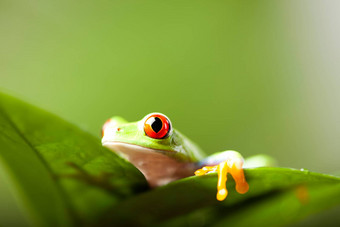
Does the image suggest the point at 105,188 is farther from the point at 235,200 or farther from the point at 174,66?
the point at 174,66

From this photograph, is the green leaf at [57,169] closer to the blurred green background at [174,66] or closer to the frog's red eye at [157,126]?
the frog's red eye at [157,126]

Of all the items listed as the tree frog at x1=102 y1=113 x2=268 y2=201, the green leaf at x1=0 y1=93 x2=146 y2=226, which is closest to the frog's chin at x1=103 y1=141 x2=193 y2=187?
the tree frog at x1=102 y1=113 x2=268 y2=201

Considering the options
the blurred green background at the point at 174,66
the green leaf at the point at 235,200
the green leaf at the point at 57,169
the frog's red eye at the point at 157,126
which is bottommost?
the green leaf at the point at 235,200

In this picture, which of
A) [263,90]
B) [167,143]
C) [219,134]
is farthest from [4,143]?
[263,90]

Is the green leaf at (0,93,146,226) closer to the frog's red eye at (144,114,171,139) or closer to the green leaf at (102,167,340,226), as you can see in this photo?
the green leaf at (102,167,340,226)

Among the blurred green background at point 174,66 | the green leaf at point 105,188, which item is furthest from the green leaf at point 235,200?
the blurred green background at point 174,66

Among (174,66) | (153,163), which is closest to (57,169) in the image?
(153,163)

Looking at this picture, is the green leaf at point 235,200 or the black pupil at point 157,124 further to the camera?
the black pupil at point 157,124
